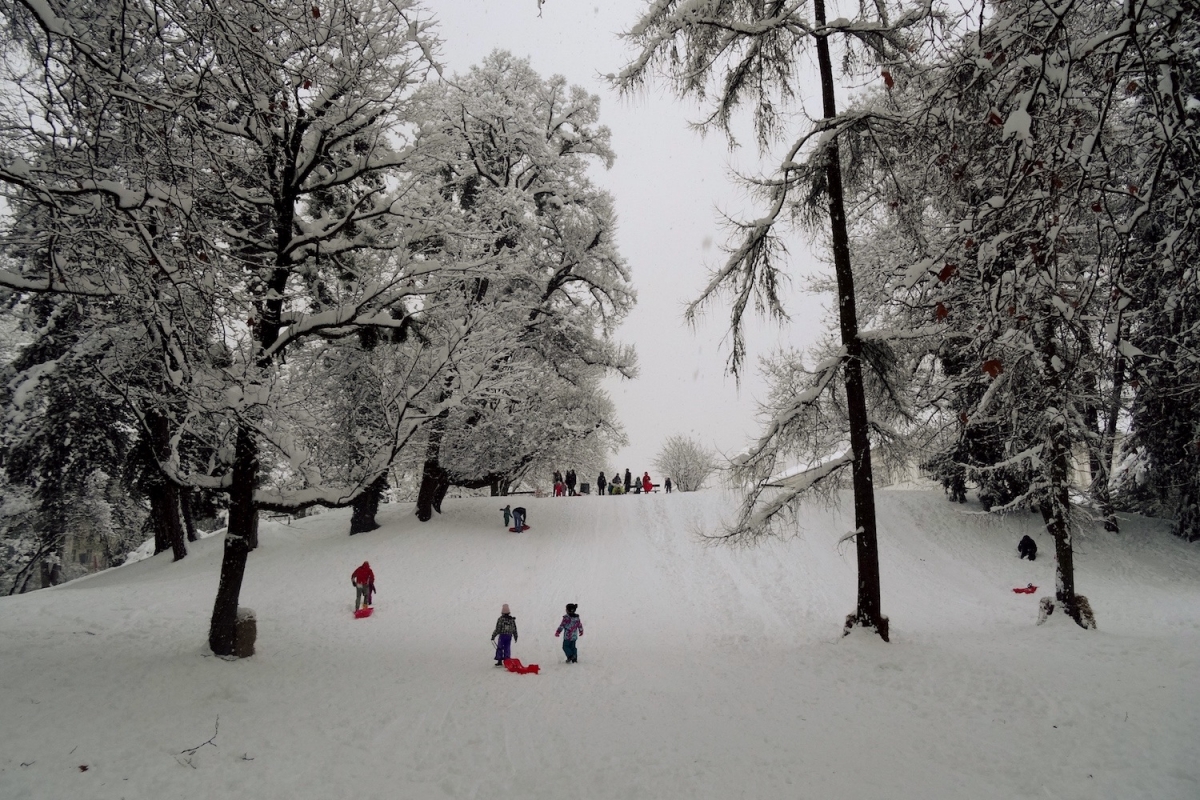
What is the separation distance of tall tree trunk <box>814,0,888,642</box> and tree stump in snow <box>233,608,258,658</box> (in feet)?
30.1

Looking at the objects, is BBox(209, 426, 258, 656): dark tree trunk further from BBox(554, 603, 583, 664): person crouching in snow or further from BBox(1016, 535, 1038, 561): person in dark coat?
BBox(1016, 535, 1038, 561): person in dark coat

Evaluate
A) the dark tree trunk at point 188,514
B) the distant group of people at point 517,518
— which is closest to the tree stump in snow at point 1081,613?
the distant group of people at point 517,518

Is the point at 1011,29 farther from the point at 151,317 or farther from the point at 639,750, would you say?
the point at 151,317

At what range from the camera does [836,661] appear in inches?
340

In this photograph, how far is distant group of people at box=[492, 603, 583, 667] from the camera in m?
10.1

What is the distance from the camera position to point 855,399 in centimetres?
962

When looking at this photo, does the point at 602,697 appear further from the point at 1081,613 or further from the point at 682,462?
the point at 682,462

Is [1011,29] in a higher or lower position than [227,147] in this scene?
lower

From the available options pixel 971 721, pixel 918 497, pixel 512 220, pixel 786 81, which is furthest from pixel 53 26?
pixel 918 497

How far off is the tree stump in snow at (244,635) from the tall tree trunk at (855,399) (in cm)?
918

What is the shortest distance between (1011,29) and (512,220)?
15.9 m

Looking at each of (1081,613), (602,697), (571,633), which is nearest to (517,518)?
(571,633)

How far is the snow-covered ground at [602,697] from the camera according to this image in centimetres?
551

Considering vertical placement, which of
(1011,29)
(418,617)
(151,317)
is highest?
(1011,29)
